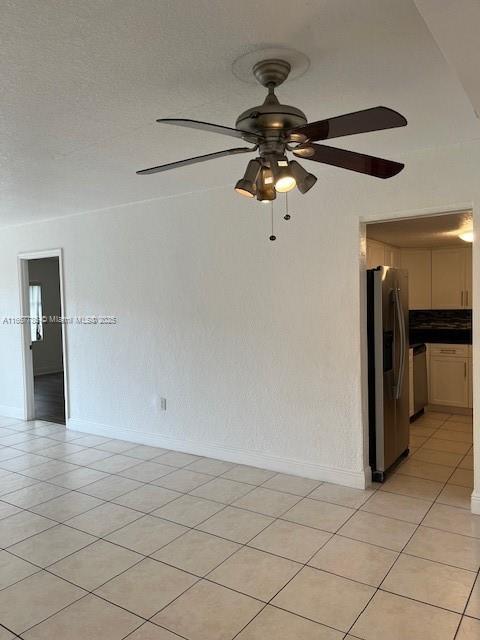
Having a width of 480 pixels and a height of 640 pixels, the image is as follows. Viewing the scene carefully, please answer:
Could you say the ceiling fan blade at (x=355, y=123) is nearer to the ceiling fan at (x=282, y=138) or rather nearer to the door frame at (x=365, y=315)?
the ceiling fan at (x=282, y=138)

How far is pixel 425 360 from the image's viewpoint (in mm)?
6027

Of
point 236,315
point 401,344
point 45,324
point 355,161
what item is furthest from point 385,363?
point 45,324

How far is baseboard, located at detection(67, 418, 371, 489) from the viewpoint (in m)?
3.75

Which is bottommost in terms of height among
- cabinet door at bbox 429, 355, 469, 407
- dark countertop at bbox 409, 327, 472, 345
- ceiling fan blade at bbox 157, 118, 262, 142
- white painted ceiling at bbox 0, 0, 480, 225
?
cabinet door at bbox 429, 355, 469, 407

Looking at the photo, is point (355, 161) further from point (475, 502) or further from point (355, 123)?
point (475, 502)

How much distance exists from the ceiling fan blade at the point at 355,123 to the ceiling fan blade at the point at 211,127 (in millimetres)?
161

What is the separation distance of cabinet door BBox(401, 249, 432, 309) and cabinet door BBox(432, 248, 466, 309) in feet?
0.19

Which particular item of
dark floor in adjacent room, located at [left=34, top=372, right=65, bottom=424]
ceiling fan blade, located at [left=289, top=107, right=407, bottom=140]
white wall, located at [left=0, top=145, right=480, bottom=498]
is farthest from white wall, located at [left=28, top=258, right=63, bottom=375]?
ceiling fan blade, located at [left=289, top=107, right=407, bottom=140]

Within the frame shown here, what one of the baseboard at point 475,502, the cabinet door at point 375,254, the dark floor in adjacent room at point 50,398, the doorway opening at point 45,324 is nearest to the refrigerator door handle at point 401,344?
the baseboard at point 475,502

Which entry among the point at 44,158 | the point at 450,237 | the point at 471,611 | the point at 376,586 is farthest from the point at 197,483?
the point at 450,237

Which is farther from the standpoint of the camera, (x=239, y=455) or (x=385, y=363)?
(x=239, y=455)

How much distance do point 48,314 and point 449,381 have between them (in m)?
7.43

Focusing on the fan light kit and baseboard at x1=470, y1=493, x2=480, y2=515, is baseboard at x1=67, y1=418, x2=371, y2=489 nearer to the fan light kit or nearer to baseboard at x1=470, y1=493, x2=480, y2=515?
baseboard at x1=470, y1=493, x2=480, y2=515

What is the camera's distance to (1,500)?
3650mm
